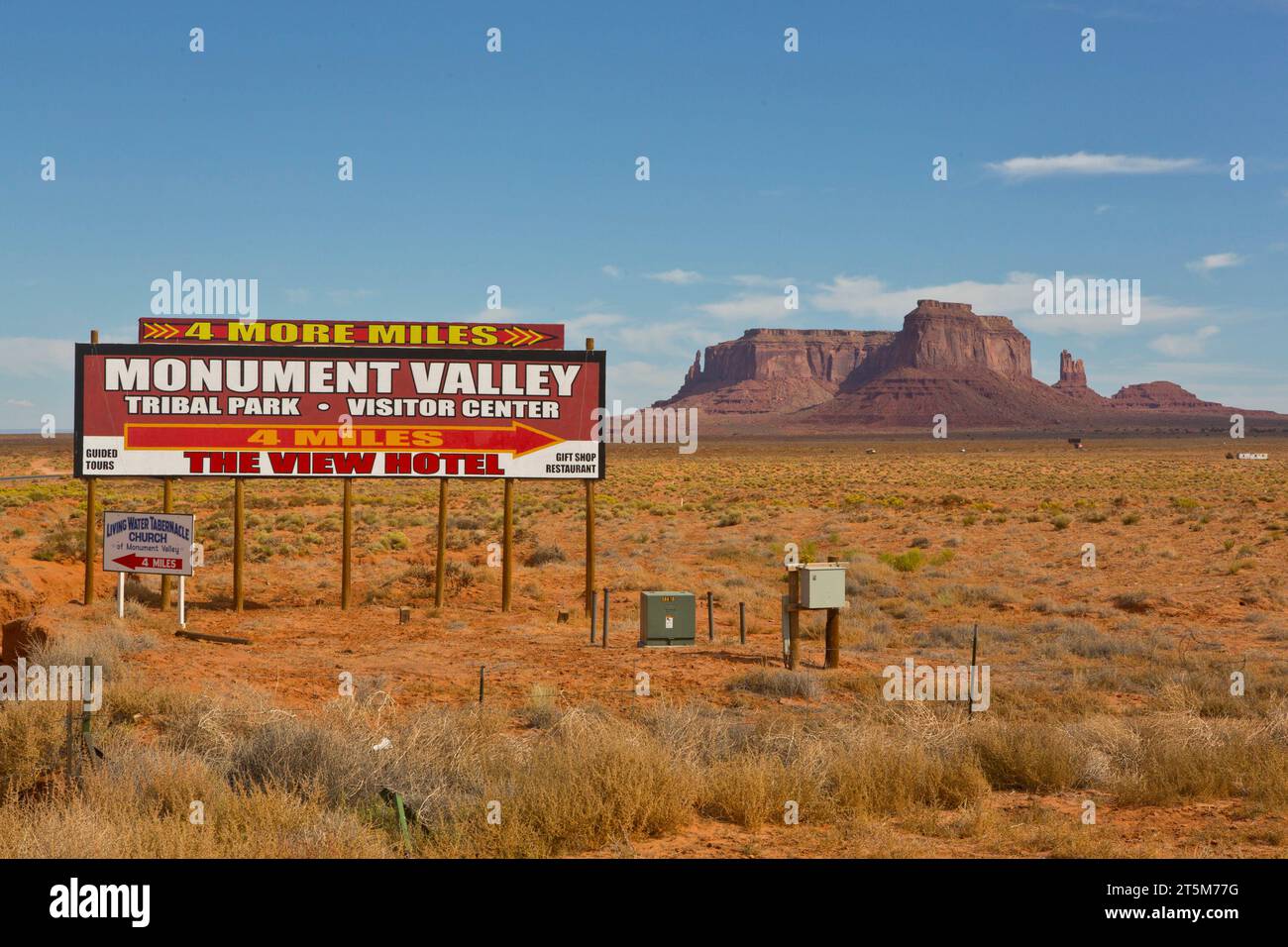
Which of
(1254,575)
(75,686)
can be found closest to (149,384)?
(75,686)

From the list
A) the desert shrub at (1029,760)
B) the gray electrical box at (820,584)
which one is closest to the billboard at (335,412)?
the gray electrical box at (820,584)

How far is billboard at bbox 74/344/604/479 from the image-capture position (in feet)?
64.5

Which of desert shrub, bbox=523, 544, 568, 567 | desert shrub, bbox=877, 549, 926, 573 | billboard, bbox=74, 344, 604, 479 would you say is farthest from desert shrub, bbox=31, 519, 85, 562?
desert shrub, bbox=877, 549, 926, 573

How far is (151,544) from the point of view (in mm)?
17297

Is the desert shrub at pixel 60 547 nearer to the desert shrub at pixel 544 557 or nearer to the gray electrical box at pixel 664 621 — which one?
the desert shrub at pixel 544 557

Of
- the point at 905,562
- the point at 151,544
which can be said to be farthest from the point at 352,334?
the point at 905,562

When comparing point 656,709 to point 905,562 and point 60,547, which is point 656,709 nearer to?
point 905,562

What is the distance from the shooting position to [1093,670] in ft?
47.5

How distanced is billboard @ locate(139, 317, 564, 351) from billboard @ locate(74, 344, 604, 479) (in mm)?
240

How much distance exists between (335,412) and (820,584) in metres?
10.4

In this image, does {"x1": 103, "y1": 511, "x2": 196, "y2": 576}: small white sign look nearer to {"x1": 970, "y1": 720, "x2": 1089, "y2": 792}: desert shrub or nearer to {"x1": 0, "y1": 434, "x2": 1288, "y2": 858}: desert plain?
{"x1": 0, "y1": 434, "x2": 1288, "y2": 858}: desert plain
